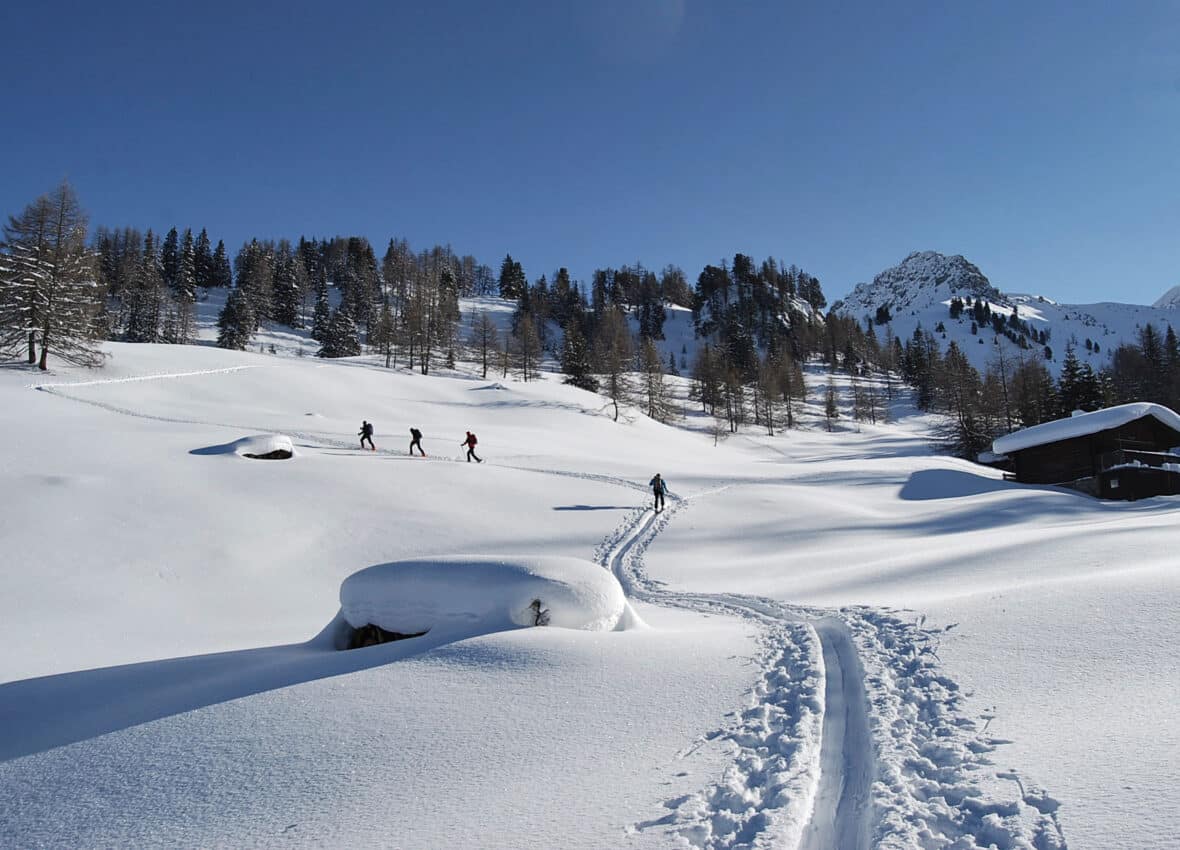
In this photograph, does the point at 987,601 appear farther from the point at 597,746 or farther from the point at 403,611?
the point at 403,611

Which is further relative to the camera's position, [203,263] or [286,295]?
[203,263]

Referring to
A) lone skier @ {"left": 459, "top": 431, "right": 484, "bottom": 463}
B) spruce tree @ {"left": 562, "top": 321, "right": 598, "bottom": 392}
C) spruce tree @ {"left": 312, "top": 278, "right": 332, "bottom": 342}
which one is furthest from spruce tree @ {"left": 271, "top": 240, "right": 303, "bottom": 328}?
lone skier @ {"left": 459, "top": 431, "right": 484, "bottom": 463}

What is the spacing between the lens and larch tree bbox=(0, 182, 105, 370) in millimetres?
38188

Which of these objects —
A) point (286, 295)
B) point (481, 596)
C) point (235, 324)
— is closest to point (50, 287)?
point (235, 324)

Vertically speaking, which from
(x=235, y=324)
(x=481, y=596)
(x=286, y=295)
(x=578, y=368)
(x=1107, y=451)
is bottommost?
(x=481, y=596)

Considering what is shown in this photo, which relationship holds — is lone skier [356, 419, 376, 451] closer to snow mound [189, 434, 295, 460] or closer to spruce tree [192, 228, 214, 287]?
snow mound [189, 434, 295, 460]

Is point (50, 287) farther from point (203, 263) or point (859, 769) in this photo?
point (203, 263)

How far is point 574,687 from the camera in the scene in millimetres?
6211

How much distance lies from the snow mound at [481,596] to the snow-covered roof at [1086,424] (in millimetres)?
34154

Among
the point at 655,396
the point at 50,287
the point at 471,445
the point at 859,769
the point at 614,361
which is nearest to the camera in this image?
the point at 859,769

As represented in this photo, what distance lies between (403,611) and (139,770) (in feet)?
11.8

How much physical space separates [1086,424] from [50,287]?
5980cm

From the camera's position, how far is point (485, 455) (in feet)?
108

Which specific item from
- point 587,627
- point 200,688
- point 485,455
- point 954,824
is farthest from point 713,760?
point 485,455
